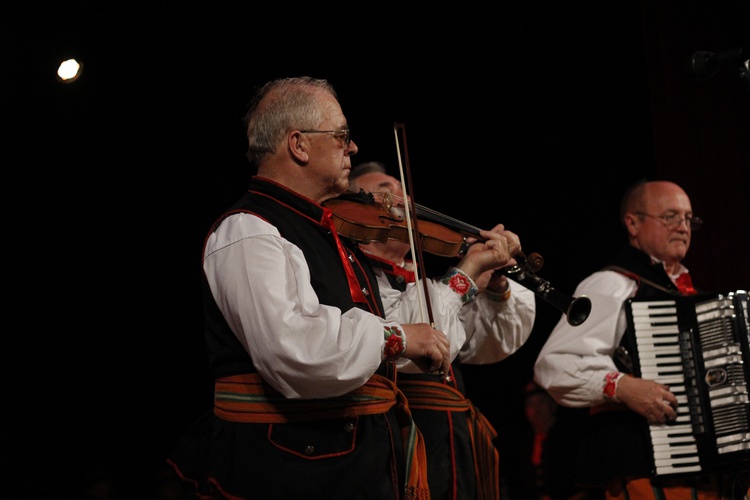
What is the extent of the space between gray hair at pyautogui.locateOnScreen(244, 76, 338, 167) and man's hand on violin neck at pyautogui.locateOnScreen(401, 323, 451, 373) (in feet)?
2.24

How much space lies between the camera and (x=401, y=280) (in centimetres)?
291

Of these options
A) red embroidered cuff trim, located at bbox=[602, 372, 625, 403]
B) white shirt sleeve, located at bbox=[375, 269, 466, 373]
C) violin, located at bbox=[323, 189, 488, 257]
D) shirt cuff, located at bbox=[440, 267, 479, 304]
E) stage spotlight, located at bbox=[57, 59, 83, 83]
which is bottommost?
red embroidered cuff trim, located at bbox=[602, 372, 625, 403]

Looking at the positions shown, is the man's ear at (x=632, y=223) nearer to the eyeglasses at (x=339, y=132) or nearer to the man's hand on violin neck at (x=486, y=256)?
the man's hand on violin neck at (x=486, y=256)

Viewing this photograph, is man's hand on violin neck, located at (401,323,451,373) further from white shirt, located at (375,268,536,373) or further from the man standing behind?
white shirt, located at (375,268,536,373)

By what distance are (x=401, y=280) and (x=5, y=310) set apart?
168 centimetres

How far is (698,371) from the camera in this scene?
3.06 m

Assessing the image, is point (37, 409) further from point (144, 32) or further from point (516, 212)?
point (516, 212)

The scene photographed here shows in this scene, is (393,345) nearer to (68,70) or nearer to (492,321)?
(492,321)

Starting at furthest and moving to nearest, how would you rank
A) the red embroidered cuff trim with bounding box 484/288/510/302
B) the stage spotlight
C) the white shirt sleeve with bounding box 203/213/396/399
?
the stage spotlight, the red embroidered cuff trim with bounding box 484/288/510/302, the white shirt sleeve with bounding box 203/213/396/399

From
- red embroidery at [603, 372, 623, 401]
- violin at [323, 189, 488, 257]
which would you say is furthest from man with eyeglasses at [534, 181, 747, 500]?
violin at [323, 189, 488, 257]

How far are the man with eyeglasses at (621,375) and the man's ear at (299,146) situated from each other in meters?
1.38

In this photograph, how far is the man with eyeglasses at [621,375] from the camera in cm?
297

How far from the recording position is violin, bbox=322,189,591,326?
92.7 inches

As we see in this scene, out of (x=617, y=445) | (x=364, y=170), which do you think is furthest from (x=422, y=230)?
(x=617, y=445)
